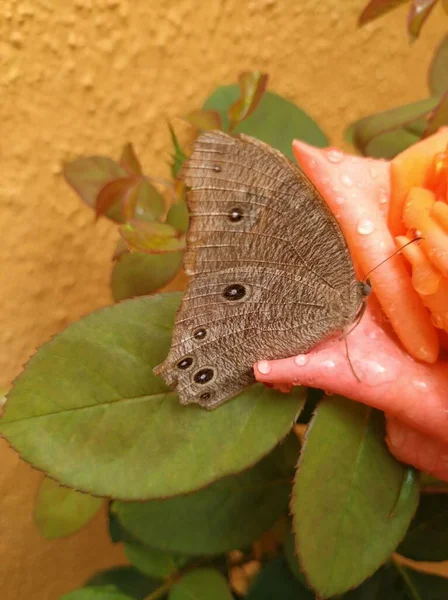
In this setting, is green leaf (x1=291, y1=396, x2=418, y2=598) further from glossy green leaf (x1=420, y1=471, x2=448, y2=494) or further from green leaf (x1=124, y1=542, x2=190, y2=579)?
green leaf (x1=124, y1=542, x2=190, y2=579)

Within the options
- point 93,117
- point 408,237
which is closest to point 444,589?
point 408,237

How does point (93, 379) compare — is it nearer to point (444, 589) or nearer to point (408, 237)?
point (408, 237)

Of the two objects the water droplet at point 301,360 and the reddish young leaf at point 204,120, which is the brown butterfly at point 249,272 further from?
the reddish young leaf at point 204,120

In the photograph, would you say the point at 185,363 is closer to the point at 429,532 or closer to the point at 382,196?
the point at 382,196

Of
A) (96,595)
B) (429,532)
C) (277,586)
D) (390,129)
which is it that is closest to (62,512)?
(96,595)

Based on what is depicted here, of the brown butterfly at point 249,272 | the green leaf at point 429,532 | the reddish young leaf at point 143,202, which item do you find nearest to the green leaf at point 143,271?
the reddish young leaf at point 143,202
